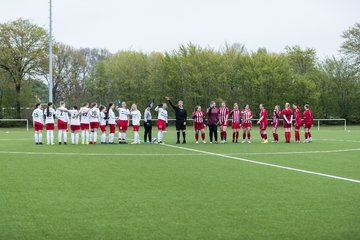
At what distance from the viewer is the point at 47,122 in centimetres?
2400

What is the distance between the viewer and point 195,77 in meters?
55.9

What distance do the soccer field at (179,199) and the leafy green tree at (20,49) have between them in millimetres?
41116

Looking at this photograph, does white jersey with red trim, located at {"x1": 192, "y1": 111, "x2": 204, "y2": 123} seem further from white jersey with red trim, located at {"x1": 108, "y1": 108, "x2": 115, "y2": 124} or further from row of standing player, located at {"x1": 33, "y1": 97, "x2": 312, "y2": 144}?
white jersey with red trim, located at {"x1": 108, "y1": 108, "x2": 115, "y2": 124}

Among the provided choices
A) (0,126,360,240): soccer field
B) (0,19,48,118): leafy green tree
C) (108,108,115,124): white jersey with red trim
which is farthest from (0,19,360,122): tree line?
(0,126,360,240): soccer field

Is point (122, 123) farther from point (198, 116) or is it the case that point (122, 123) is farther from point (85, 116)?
point (198, 116)

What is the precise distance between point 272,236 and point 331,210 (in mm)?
1944

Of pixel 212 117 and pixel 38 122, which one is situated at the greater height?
pixel 212 117

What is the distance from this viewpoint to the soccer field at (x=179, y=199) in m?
6.74

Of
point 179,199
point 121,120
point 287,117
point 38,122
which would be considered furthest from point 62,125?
point 179,199

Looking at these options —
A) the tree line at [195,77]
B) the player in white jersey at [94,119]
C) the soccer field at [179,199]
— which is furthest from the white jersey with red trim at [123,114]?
the tree line at [195,77]

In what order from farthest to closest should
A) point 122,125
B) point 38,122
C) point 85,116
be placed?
1. point 122,125
2. point 85,116
3. point 38,122

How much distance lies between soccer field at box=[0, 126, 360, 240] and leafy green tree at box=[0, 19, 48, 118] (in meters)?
41.1

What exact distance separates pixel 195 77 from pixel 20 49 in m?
18.7

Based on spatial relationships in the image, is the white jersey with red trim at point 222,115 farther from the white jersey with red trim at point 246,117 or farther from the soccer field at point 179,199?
the soccer field at point 179,199
